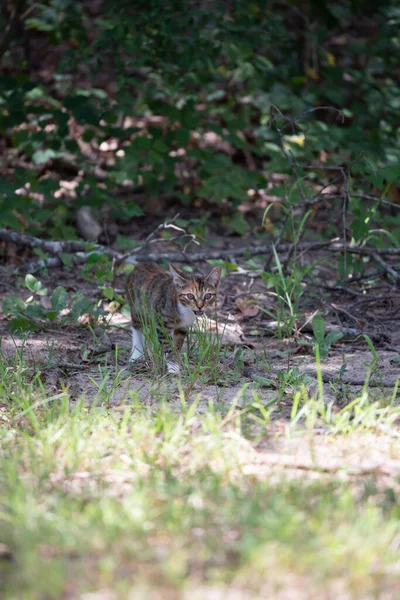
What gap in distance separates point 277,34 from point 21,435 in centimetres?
621

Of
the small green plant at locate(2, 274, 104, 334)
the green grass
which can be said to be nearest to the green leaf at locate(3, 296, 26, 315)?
the small green plant at locate(2, 274, 104, 334)

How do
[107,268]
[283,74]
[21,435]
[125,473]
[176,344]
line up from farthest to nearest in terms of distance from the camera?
1. [283,74]
2. [107,268]
3. [176,344]
4. [21,435]
5. [125,473]

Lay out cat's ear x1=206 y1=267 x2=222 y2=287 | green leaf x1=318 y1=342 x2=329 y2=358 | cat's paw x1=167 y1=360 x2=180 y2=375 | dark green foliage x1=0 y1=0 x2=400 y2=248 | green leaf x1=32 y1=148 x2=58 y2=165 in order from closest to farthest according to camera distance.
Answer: cat's paw x1=167 y1=360 x2=180 y2=375 < green leaf x1=318 y1=342 x2=329 y2=358 < cat's ear x1=206 y1=267 x2=222 y2=287 < dark green foliage x1=0 y1=0 x2=400 y2=248 < green leaf x1=32 y1=148 x2=58 y2=165

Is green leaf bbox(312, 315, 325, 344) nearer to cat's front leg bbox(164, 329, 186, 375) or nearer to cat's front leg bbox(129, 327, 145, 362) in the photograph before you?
cat's front leg bbox(164, 329, 186, 375)

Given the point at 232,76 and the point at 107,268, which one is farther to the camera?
the point at 232,76

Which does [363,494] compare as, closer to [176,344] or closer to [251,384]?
[251,384]

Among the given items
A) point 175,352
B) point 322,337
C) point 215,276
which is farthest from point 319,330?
point 175,352

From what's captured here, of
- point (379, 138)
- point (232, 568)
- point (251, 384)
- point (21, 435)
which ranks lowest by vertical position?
point (379, 138)

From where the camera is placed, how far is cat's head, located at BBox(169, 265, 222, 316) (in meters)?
5.24

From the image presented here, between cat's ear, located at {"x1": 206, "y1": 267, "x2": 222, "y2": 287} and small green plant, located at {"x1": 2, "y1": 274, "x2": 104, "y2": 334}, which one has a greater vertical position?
cat's ear, located at {"x1": 206, "y1": 267, "x2": 222, "y2": 287}

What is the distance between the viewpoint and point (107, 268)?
6133mm

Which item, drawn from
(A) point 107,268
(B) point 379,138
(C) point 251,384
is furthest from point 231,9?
(C) point 251,384

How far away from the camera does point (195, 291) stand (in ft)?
17.2

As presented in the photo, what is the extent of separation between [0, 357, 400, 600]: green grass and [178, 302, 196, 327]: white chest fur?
153 centimetres
